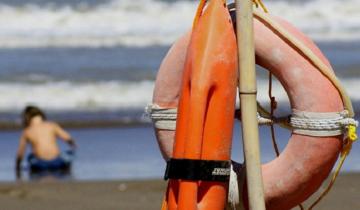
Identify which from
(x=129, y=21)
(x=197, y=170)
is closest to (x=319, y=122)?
(x=197, y=170)

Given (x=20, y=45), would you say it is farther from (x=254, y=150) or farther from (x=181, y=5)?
(x=254, y=150)

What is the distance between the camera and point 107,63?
18.3m

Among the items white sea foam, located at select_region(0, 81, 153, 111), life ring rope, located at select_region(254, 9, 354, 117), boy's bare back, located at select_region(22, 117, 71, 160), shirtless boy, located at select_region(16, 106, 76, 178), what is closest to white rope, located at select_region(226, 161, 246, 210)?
life ring rope, located at select_region(254, 9, 354, 117)

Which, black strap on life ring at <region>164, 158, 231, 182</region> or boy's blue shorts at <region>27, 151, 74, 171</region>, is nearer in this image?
black strap on life ring at <region>164, 158, 231, 182</region>

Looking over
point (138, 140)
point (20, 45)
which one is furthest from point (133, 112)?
point (20, 45)

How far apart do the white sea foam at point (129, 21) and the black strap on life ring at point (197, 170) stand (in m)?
16.5

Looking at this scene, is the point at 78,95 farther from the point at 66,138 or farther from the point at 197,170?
the point at 197,170

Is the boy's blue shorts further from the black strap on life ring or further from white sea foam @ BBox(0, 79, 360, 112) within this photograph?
the black strap on life ring

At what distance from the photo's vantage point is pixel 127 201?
27.4ft

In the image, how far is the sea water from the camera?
10.7 meters

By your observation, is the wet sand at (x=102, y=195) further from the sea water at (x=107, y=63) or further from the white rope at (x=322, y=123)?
the white rope at (x=322, y=123)

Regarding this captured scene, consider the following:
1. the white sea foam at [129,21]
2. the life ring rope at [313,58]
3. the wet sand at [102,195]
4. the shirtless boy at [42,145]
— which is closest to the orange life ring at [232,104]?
the life ring rope at [313,58]

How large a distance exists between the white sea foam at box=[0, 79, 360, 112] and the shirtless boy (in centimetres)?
358

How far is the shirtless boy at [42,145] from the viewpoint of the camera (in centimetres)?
1027
